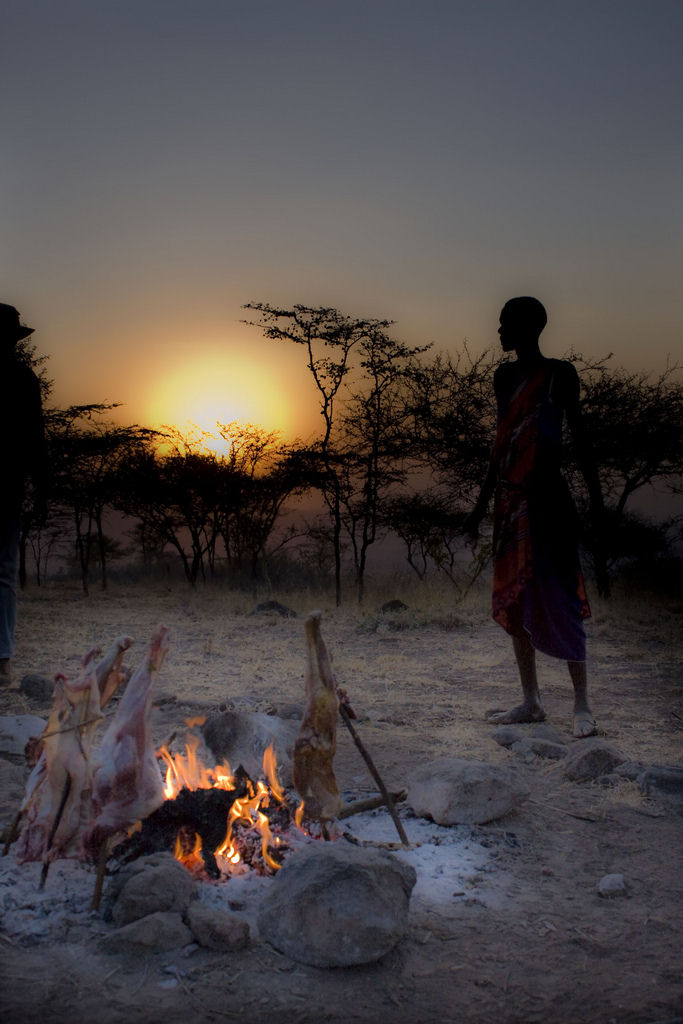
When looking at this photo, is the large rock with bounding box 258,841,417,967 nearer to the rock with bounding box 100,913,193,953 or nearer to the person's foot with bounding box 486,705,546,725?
the rock with bounding box 100,913,193,953

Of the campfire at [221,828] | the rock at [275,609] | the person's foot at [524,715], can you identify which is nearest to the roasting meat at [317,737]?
the campfire at [221,828]

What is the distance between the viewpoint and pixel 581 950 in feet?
6.86

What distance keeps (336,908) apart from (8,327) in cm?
394

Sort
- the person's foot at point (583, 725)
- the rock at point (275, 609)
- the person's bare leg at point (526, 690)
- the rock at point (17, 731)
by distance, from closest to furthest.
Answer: the rock at point (17, 731), the person's foot at point (583, 725), the person's bare leg at point (526, 690), the rock at point (275, 609)

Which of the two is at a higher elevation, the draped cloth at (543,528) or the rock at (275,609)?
the draped cloth at (543,528)

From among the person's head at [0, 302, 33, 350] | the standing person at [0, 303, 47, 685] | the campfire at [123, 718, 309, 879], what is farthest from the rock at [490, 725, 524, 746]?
the person's head at [0, 302, 33, 350]

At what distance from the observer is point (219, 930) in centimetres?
197

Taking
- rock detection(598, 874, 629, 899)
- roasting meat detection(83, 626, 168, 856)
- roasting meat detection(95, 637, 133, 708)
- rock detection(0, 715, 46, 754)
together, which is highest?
roasting meat detection(95, 637, 133, 708)

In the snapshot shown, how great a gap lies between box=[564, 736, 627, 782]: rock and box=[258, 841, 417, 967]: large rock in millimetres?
1481

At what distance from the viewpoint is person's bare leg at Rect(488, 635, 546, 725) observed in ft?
13.7

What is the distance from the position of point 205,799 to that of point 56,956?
0.63 m

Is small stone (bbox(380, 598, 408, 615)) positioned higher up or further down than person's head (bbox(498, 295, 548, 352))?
further down

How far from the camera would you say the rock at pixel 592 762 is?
11.1 feet

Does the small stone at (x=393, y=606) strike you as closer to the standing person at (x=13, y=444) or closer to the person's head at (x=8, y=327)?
the standing person at (x=13, y=444)
